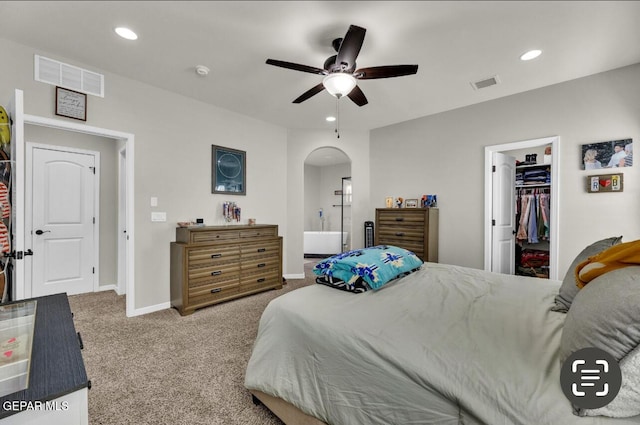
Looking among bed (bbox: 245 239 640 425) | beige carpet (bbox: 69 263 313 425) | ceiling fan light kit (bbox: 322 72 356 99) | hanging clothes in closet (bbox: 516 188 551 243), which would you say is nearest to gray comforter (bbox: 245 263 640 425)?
bed (bbox: 245 239 640 425)

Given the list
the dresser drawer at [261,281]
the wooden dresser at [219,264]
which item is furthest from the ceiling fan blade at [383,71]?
the dresser drawer at [261,281]

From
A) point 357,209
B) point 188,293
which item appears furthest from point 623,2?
point 188,293

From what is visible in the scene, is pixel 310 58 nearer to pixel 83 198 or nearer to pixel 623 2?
pixel 623 2

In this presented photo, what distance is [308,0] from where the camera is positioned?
6.30 ft

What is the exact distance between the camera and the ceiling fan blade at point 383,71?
2.20m

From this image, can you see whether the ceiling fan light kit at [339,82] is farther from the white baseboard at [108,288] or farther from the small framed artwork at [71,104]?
the white baseboard at [108,288]

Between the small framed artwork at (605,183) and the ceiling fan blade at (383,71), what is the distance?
2448mm

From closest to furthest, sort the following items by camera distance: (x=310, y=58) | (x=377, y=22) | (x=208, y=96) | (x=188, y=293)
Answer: (x=377, y=22), (x=310, y=58), (x=188, y=293), (x=208, y=96)

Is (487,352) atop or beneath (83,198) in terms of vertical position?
beneath

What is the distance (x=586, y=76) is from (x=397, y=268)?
125 inches

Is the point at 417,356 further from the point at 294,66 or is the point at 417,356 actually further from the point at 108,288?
the point at 108,288

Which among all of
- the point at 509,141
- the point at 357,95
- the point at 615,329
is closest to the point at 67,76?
the point at 357,95

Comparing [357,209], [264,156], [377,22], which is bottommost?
[357,209]

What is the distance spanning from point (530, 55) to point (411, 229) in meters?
2.31
